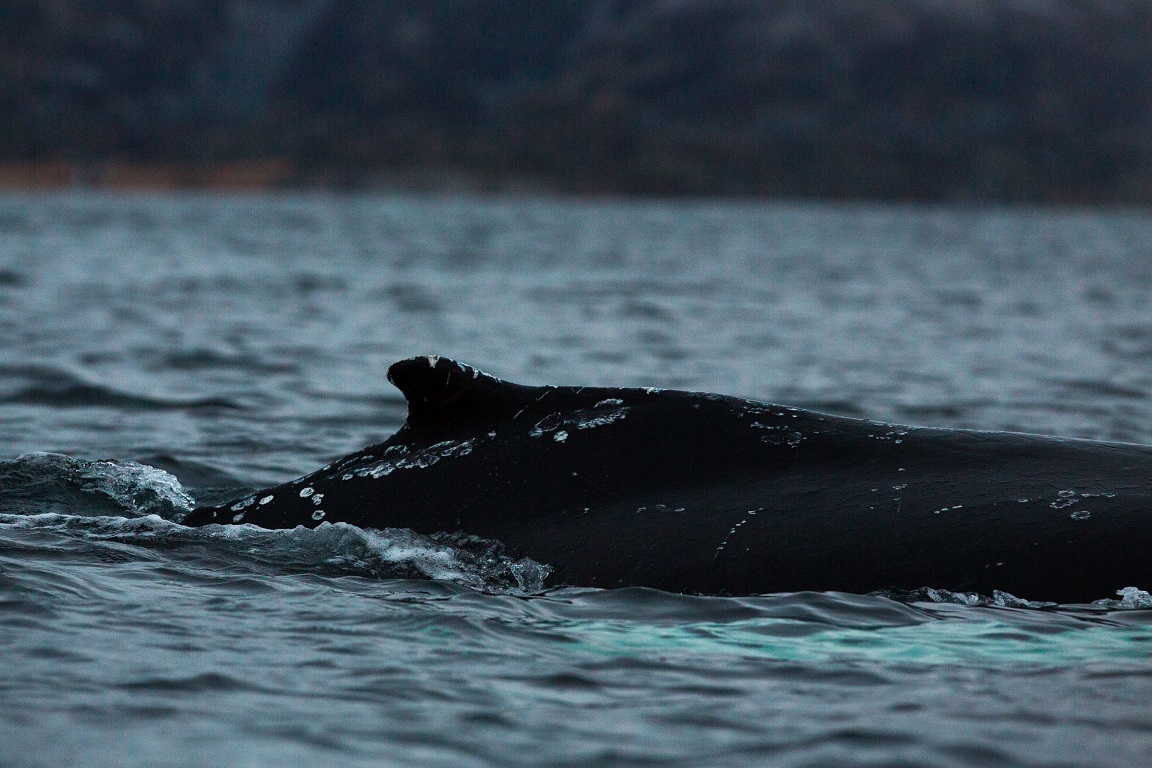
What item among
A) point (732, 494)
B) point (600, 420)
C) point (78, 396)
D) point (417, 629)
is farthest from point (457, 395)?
point (78, 396)

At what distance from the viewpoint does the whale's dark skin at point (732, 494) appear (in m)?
6.55

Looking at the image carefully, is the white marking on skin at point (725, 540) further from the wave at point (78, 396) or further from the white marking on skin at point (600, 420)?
the wave at point (78, 396)

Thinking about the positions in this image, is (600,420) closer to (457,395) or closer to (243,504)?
(457,395)

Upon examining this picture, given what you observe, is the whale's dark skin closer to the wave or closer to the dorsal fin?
the dorsal fin

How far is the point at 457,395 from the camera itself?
24.1ft

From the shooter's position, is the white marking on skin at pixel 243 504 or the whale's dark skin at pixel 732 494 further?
the white marking on skin at pixel 243 504

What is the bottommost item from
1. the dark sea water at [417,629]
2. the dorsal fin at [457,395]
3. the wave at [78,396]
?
the dark sea water at [417,629]

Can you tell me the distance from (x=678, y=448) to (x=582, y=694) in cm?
179

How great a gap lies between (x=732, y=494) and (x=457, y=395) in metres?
1.42

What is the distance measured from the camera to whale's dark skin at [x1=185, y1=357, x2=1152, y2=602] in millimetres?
6551

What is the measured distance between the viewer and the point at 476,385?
7.36 meters

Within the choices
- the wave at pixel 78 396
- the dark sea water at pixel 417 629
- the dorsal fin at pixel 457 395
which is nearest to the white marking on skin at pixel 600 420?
the dorsal fin at pixel 457 395

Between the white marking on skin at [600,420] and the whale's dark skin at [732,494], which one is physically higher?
the white marking on skin at [600,420]

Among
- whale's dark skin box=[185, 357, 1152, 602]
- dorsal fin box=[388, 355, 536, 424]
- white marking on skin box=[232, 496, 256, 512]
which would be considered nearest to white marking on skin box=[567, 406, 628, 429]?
whale's dark skin box=[185, 357, 1152, 602]
